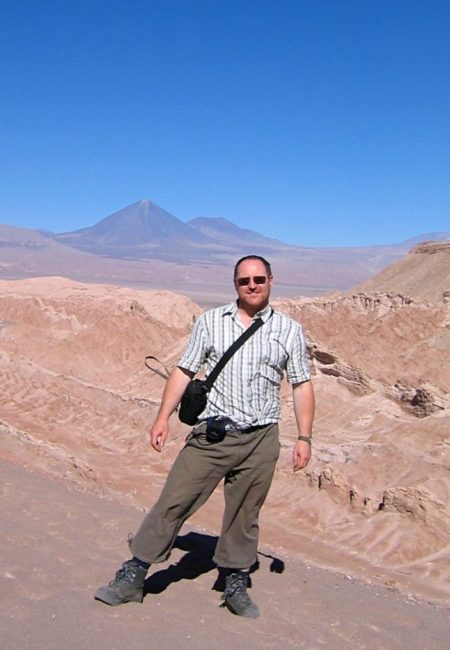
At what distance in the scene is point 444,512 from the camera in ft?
23.4

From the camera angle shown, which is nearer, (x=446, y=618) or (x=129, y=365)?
(x=446, y=618)

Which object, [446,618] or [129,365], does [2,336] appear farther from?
[446,618]

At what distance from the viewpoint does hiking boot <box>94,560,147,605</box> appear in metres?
3.17

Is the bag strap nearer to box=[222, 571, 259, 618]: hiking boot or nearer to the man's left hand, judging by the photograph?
the man's left hand

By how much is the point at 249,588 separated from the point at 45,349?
16497 millimetres

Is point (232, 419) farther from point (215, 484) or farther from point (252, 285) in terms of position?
point (252, 285)

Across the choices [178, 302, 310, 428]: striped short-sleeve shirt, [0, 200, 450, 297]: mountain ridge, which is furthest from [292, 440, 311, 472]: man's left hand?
[0, 200, 450, 297]: mountain ridge

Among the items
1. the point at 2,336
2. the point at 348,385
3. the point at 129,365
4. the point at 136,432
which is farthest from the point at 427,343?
the point at 2,336

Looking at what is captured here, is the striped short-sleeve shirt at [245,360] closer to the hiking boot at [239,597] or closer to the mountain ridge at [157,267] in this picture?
the hiking boot at [239,597]

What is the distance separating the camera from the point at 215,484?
11.0 ft

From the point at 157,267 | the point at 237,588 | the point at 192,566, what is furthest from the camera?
the point at 157,267

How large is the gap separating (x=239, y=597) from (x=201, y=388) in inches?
36.8

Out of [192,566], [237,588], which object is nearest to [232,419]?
[237,588]

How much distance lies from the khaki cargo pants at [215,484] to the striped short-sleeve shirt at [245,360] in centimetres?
10
